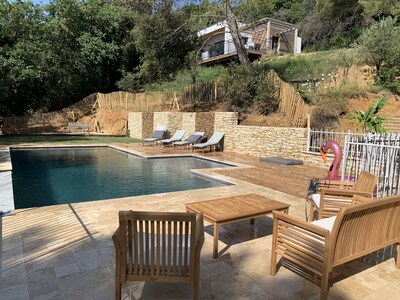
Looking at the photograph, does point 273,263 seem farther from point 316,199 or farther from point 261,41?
point 261,41

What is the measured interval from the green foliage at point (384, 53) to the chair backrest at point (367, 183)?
1261 cm

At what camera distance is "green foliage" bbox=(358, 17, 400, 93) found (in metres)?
14.1

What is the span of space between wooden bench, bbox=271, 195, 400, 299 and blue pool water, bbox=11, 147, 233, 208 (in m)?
4.66

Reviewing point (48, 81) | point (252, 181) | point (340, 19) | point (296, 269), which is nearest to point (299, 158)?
point (252, 181)

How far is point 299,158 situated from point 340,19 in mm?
24510

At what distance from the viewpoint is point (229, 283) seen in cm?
275

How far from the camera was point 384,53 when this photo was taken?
14539 mm

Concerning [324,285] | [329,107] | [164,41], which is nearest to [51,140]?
[164,41]

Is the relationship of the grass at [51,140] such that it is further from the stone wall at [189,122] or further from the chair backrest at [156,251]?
the chair backrest at [156,251]

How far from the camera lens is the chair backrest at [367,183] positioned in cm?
361

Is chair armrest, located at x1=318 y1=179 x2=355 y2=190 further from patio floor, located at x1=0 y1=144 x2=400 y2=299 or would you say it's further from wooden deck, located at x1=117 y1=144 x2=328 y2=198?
wooden deck, located at x1=117 y1=144 x2=328 y2=198

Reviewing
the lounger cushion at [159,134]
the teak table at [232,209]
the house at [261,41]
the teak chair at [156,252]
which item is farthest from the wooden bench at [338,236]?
the house at [261,41]

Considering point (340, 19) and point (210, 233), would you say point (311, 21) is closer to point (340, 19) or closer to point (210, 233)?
point (340, 19)

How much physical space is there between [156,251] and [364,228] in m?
1.76
